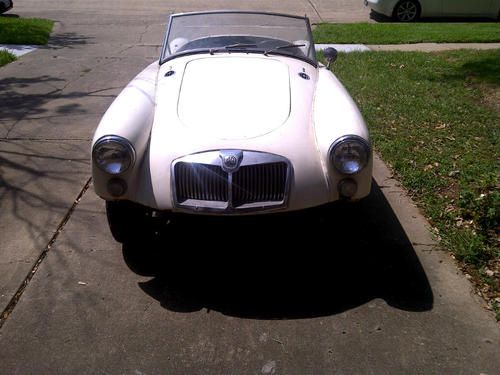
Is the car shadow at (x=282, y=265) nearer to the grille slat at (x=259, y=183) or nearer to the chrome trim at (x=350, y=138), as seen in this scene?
the grille slat at (x=259, y=183)

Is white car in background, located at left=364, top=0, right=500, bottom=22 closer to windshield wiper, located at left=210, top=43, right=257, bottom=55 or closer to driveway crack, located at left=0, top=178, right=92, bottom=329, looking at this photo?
windshield wiper, located at left=210, top=43, right=257, bottom=55

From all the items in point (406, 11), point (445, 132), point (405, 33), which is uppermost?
point (445, 132)

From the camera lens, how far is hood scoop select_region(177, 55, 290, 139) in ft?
12.1

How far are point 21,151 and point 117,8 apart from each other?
11.7 m

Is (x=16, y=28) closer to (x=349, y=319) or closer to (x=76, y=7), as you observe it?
(x=76, y=7)

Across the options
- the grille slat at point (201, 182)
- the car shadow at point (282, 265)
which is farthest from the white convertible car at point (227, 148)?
the car shadow at point (282, 265)

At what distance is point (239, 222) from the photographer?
11.2 feet

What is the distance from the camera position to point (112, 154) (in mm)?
3469

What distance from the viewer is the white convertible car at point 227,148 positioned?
133 inches

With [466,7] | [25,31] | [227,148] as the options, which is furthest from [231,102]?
[466,7]

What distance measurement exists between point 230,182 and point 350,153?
0.80 meters

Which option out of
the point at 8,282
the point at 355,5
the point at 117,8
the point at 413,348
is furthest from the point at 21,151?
the point at 355,5

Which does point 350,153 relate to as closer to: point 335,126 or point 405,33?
point 335,126

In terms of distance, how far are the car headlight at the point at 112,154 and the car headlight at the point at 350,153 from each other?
4.21 ft
